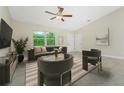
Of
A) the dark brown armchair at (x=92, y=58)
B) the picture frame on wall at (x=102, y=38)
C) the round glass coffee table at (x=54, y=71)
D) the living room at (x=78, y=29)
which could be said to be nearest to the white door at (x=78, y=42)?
the living room at (x=78, y=29)

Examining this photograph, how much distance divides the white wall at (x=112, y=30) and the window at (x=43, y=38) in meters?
2.89

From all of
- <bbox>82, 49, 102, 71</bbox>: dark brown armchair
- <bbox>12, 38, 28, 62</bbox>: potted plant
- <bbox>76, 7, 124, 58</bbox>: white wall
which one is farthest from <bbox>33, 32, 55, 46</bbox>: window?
<bbox>82, 49, 102, 71</bbox>: dark brown armchair

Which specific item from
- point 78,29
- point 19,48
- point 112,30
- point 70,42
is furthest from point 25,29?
point 112,30

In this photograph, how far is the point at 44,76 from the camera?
7.88 ft

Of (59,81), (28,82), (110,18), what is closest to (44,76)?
(59,81)

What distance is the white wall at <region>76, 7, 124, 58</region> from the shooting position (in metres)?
5.90

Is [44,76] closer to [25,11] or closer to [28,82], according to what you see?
[28,82]

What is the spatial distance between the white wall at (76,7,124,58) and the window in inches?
114

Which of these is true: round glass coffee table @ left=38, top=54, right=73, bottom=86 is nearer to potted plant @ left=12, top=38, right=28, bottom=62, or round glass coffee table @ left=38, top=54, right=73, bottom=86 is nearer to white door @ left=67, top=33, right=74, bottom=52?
potted plant @ left=12, top=38, right=28, bottom=62

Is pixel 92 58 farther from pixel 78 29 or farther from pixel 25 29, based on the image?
pixel 78 29

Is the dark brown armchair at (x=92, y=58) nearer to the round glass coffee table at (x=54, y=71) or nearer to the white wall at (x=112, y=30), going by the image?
the round glass coffee table at (x=54, y=71)

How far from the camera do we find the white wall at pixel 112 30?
590cm

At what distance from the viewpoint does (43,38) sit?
6.94 meters

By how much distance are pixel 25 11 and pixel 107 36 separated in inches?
206
